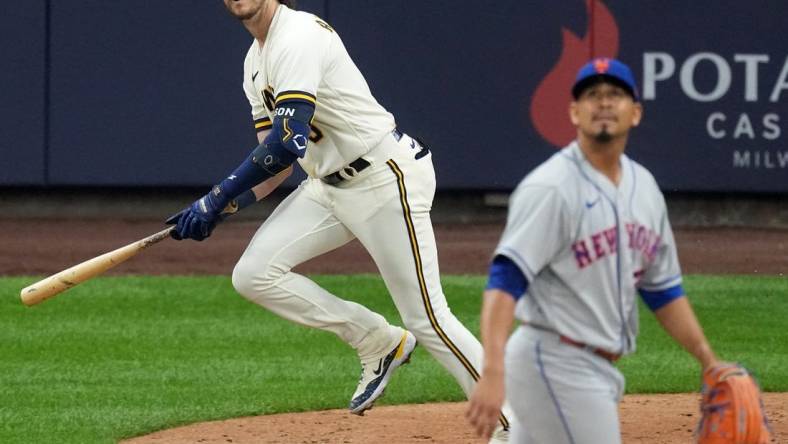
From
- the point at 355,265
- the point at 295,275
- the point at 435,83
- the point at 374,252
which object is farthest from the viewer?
the point at 435,83

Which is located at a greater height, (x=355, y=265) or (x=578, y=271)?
(x=578, y=271)

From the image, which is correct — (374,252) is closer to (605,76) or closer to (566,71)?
(605,76)

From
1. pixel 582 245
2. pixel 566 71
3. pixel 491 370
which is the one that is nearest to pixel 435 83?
pixel 566 71

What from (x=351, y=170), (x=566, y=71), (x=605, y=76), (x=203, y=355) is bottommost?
(x=203, y=355)

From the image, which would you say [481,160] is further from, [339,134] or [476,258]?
[339,134]

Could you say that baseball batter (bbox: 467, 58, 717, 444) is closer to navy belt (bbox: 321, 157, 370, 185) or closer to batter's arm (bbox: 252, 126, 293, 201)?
navy belt (bbox: 321, 157, 370, 185)

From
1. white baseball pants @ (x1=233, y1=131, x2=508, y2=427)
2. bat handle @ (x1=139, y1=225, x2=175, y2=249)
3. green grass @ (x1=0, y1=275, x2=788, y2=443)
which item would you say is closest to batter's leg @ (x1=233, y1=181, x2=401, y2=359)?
white baseball pants @ (x1=233, y1=131, x2=508, y2=427)

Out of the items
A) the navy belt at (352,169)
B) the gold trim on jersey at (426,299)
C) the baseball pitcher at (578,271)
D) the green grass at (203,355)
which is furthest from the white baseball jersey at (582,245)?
the green grass at (203,355)

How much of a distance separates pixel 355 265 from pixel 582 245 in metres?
8.32

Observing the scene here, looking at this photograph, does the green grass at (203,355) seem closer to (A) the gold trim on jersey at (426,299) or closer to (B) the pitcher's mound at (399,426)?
(B) the pitcher's mound at (399,426)

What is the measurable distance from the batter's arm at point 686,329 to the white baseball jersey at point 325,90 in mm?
2011

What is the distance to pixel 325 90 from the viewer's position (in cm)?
605

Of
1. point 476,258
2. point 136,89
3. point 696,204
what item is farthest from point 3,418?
point 696,204

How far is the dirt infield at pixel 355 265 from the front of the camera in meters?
6.66
